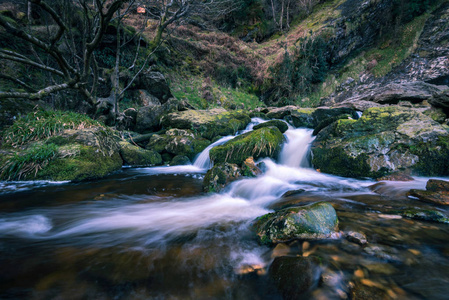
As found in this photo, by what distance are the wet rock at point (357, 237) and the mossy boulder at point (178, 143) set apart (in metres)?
5.86

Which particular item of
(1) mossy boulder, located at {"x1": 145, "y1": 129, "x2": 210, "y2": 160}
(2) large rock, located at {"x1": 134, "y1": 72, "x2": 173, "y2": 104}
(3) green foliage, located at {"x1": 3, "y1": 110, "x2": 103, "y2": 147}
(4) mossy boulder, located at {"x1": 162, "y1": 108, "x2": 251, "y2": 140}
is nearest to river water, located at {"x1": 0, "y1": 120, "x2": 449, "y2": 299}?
(3) green foliage, located at {"x1": 3, "y1": 110, "x2": 103, "y2": 147}

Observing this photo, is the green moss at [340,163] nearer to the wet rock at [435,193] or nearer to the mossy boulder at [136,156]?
the wet rock at [435,193]

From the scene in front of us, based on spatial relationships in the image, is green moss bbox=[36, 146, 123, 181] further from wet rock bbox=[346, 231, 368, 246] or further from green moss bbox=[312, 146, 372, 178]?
green moss bbox=[312, 146, 372, 178]

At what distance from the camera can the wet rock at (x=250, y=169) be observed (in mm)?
4746

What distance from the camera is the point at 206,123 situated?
27.1 feet

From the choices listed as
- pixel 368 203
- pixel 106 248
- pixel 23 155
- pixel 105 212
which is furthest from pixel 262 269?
pixel 23 155

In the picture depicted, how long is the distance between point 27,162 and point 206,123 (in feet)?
18.9

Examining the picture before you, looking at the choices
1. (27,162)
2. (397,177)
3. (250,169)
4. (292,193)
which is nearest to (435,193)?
(397,177)

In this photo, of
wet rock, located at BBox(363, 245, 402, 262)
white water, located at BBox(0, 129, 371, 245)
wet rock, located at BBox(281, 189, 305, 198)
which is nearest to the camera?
wet rock, located at BBox(363, 245, 402, 262)

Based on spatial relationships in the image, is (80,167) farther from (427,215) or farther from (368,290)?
(427,215)

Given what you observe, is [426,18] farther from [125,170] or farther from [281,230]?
[125,170]

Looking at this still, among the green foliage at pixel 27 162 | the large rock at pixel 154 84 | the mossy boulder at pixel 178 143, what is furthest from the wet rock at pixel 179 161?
the large rock at pixel 154 84

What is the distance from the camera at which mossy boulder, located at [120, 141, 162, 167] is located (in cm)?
625

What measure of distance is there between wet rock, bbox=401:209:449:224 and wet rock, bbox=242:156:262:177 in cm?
296
